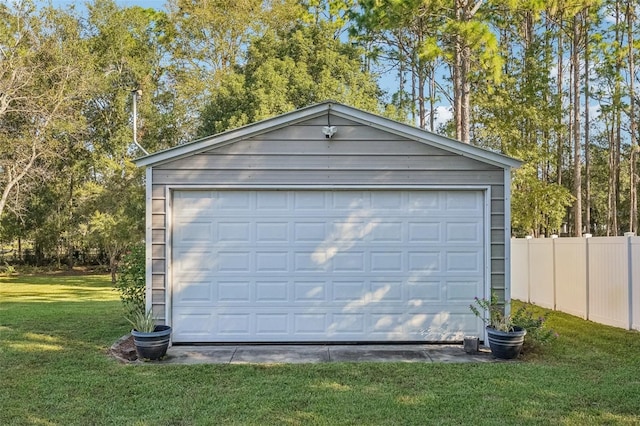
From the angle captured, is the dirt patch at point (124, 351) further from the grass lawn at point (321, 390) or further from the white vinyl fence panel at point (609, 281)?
the white vinyl fence panel at point (609, 281)

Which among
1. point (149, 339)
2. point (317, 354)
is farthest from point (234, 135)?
point (317, 354)

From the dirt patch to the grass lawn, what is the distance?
5.4 inches

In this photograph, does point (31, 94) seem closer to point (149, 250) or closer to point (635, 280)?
point (149, 250)

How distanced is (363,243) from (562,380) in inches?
112

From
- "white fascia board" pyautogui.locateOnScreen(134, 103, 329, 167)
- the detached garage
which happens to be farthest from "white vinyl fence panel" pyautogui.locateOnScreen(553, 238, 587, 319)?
"white fascia board" pyautogui.locateOnScreen(134, 103, 329, 167)

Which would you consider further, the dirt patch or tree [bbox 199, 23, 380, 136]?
tree [bbox 199, 23, 380, 136]

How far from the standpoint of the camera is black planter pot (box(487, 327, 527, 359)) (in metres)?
5.94

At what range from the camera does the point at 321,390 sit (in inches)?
190

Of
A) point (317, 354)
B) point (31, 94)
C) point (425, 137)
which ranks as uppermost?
point (31, 94)

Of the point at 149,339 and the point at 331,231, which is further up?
the point at 331,231

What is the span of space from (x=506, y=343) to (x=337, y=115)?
11.5 feet

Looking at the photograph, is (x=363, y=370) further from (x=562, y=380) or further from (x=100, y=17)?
(x=100, y=17)

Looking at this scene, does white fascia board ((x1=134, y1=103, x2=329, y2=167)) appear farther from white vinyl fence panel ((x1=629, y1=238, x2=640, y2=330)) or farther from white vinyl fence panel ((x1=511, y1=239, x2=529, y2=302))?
white vinyl fence panel ((x1=511, y1=239, x2=529, y2=302))

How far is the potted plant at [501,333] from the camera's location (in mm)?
5945
